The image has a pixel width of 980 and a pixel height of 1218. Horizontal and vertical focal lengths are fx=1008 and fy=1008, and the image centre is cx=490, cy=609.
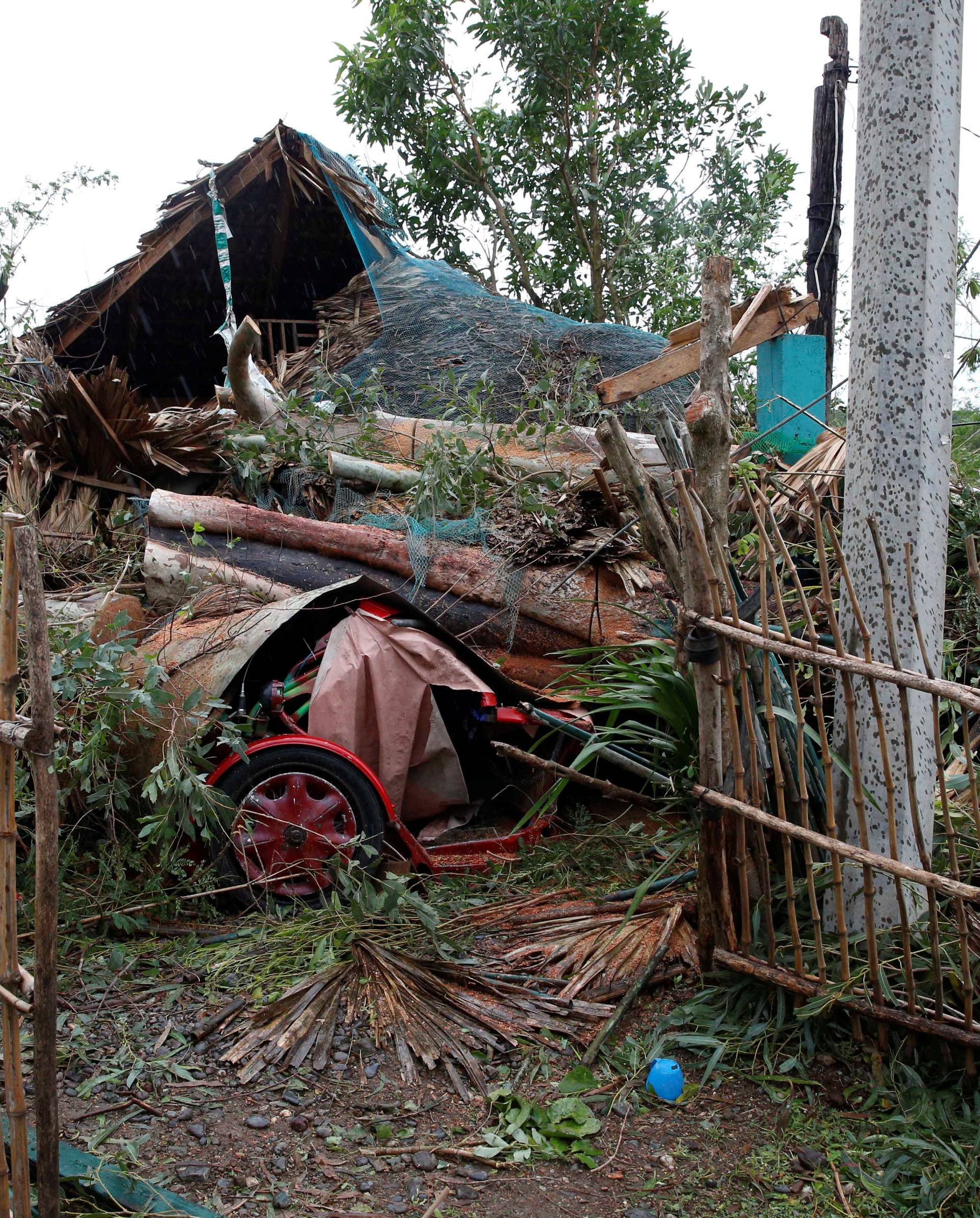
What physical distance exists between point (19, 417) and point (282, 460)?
1728 mm

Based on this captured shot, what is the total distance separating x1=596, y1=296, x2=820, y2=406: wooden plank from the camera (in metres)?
6.57

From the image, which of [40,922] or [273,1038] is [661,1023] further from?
→ [40,922]

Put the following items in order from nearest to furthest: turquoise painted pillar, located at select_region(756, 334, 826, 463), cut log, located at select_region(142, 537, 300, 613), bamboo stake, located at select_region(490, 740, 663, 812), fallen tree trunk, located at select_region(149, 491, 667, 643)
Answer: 1. bamboo stake, located at select_region(490, 740, 663, 812)
2. cut log, located at select_region(142, 537, 300, 613)
3. fallen tree trunk, located at select_region(149, 491, 667, 643)
4. turquoise painted pillar, located at select_region(756, 334, 826, 463)

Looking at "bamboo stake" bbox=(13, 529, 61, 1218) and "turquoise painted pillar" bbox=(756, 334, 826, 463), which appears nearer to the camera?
"bamboo stake" bbox=(13, 529, 61, 1218)

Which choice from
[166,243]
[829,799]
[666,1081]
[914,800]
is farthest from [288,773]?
[166,243]

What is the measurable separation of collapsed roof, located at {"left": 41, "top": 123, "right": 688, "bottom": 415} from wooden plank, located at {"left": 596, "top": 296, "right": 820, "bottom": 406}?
124 centimetres

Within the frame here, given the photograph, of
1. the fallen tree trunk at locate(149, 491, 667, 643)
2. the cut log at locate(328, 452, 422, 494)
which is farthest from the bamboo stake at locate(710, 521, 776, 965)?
the cut log at locate(328, 452, 422, 494)

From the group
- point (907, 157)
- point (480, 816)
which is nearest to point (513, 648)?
point (480, 816)

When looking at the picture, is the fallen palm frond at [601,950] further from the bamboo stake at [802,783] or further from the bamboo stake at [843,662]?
the bamboo stake at [843,662]

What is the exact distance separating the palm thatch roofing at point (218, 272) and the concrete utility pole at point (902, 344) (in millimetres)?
7159

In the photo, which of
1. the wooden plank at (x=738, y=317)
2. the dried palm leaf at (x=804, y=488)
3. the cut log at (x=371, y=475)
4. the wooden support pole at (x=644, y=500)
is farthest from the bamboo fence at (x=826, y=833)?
the wooden plank at (x=738, y=317)

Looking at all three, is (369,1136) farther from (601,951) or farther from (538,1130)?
(601,951)

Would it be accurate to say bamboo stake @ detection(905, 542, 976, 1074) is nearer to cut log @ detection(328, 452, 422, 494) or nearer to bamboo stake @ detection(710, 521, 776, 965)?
bamboo stake @ detection(710, 521, 776, 965)

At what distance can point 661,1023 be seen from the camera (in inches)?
124
